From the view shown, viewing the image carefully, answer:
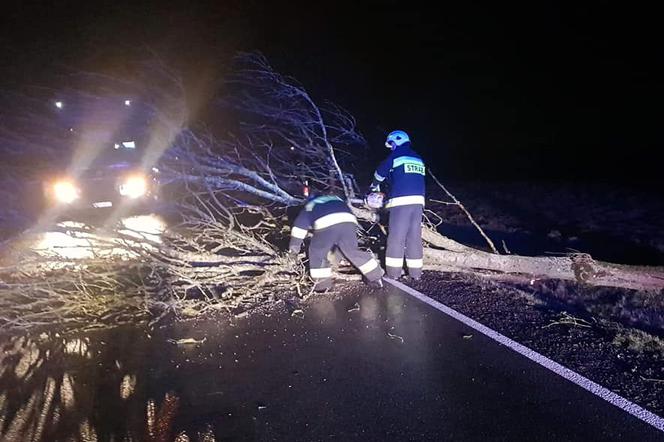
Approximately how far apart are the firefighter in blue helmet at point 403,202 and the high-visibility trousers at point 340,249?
1.02 feet

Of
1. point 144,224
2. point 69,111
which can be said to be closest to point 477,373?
point 144,224

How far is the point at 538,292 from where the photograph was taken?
16.5 feet

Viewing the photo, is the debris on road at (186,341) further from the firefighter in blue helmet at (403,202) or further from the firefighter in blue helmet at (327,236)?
the firefighter in blue helmet at (403,202)

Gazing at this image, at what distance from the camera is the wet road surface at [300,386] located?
112 inches

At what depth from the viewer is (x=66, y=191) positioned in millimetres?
9172

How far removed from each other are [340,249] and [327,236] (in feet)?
0.99

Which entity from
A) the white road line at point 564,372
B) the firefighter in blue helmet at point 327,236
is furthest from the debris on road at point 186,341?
the white road line at point 564,372

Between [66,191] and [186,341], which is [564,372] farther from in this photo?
→ [66,191]

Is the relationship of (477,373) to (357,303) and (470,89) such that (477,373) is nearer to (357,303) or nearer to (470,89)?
(357,303)

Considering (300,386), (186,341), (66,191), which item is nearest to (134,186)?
(66,191)

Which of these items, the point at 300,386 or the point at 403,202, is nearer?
the point at 300,386

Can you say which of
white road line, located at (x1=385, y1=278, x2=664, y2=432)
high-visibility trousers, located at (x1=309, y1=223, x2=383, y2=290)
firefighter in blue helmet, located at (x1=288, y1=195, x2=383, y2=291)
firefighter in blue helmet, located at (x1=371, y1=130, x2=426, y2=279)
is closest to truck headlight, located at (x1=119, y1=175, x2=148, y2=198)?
firefighter in blue helmet, located at (x1=288, y1=195, x2=383, y2=291)

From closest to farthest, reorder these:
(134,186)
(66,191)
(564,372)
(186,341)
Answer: (564,372) < (186,341) < (66,191) < (134,186)

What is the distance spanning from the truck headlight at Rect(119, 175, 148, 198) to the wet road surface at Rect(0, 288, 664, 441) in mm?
5667
